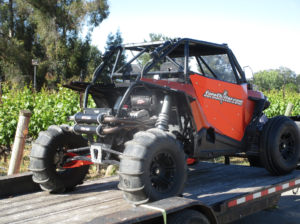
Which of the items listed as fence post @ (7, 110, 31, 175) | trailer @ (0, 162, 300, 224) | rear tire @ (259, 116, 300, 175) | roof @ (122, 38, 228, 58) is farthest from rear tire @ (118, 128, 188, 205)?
fence post @ (7, 110, 31, 175)

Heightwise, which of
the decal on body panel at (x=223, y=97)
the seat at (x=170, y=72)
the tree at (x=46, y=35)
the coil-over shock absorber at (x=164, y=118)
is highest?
the tree at (x=46, y=35)

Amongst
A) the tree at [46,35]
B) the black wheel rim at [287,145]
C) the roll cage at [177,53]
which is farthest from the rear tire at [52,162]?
the tree at [46,35]

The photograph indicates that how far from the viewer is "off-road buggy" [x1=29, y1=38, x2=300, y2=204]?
3.69 meters

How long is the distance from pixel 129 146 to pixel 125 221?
1.09 m

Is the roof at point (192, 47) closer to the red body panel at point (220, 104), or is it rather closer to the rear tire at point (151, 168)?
the red body panel at point (220, 104)

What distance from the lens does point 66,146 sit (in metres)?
4.92

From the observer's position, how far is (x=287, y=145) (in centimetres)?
543

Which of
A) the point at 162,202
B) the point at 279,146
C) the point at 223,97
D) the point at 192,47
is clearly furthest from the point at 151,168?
the point at 279,146

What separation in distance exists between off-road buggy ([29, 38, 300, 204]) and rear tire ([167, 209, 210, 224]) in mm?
516

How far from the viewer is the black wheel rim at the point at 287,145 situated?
17.5 feet

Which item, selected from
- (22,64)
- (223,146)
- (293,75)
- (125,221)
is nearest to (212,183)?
(223,146)

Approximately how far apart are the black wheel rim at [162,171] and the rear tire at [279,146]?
1.97 metres

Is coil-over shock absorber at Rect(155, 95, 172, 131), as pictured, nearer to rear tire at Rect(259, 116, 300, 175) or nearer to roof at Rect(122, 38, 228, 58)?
roof at Rect(122, 38, 228, 58)

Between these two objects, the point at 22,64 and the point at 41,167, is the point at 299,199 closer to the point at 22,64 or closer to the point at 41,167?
the point at 41,167
